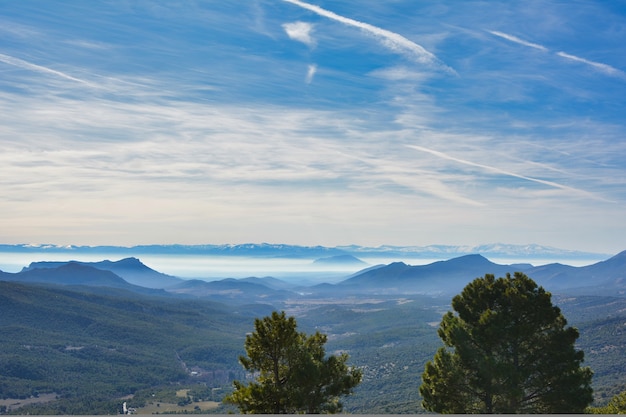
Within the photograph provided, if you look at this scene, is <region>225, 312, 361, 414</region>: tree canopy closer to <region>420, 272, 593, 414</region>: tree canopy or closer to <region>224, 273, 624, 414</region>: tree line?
<region>224, 273, 624, 414</region>: tree line

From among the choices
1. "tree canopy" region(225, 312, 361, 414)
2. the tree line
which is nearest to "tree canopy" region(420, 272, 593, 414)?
the tree line

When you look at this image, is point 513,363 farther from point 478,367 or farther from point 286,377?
point 286,377

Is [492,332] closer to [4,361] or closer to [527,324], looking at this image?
[527,324]

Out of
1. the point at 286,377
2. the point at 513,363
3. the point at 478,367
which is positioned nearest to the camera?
the point at 286,377

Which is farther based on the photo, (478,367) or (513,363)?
(513,363)

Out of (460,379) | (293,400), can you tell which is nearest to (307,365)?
(293,400)

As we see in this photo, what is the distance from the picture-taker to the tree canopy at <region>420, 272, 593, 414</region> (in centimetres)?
1852

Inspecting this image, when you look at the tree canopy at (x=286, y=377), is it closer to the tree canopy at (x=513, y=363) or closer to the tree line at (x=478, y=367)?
the tree line at (x=478, y=367)

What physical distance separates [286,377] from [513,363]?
349 inches

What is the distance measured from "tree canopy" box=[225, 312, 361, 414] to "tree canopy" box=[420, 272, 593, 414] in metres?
3.86

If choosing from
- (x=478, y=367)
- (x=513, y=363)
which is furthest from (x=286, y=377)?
(x=513, y=363)

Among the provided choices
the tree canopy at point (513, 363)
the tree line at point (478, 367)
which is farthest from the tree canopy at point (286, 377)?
the tree canopy at point (513, 363)

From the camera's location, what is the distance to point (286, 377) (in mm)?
18375

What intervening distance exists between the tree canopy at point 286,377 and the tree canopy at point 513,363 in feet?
12.7
